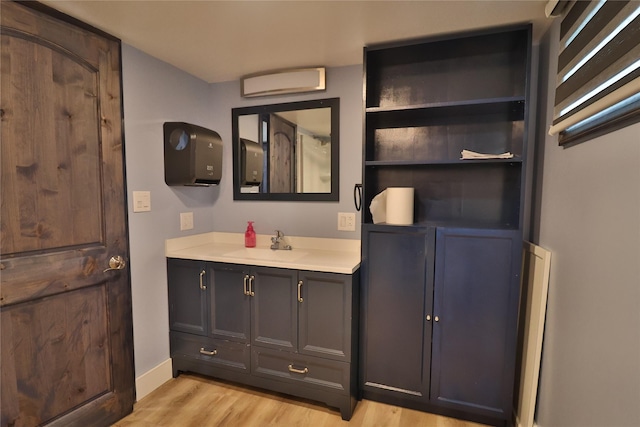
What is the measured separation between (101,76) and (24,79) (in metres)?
0.36

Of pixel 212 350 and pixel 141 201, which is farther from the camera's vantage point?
pixel 212 350

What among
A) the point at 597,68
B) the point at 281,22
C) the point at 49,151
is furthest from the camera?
the point at 281,22

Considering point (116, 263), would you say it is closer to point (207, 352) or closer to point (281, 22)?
point (207, 352)

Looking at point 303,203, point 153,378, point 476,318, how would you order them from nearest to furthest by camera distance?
1. point 476,318
2. point 153,378
3. point 303,203

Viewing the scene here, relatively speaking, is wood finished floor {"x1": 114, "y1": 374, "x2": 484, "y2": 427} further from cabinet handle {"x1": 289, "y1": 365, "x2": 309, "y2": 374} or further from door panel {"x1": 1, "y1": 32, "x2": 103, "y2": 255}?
door panel {"x1": 1, "y1": 32, "x2": 103, "y2": 255}

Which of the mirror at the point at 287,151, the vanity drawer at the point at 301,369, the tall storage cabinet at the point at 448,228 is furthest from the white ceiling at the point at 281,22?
the vanity drawer at the point at 301,369

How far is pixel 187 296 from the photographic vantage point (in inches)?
82.3

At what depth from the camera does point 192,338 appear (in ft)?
6.89

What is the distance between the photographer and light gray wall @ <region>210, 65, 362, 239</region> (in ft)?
6.94

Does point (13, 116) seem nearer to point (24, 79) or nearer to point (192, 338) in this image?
point (24, 79)

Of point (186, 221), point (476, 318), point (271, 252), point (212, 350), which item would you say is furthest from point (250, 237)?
point (476, 318)

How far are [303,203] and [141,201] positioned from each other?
1071 millimetres

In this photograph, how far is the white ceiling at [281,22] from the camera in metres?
1.42

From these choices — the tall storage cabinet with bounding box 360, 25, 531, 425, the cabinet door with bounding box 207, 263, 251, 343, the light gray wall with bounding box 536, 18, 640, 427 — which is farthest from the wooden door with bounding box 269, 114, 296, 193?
the light gray wall with bounding box 536, 18, 640, 427
